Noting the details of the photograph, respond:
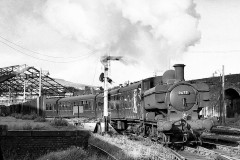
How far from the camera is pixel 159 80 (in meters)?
17.6

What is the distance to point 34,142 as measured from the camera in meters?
15.5

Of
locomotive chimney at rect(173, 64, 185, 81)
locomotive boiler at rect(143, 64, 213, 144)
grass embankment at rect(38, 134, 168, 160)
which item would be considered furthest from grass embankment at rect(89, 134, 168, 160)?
locomotive chimney at rect(173, 64, 185, 81)

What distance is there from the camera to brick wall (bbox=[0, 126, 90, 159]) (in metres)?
15.0

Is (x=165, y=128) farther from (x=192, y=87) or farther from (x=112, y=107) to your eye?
(x=112, y=107)

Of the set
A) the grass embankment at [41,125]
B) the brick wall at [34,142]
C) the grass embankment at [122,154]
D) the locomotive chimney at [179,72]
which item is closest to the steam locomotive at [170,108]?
the locomotive chimney at [179,72]

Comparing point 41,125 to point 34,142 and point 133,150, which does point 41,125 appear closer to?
point 34,142

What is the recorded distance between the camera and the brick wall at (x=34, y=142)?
591 inches

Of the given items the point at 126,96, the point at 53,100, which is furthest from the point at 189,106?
the point at 53,100

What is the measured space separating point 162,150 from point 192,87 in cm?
329

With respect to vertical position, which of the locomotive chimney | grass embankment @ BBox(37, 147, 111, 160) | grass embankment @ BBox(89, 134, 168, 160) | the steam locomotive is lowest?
grass embankment @ BBox(37, 147, 111, 160)

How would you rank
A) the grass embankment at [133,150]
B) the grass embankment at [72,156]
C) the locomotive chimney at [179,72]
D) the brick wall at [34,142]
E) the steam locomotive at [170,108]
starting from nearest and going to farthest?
the grass embankment at [133,150] → the grass embankment at [72,156] → the steam locomotive at [170,108] → the brick wall at [34,142] → the locomotive chimney at [179,72]

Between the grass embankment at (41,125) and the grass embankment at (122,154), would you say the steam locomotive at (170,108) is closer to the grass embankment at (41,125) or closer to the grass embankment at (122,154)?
the grass embankment at (122,154)

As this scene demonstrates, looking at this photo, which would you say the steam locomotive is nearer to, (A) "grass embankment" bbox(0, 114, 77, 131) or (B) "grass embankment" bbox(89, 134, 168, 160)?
(B) "grass embankment" bbox(89, 134, 168, 160)

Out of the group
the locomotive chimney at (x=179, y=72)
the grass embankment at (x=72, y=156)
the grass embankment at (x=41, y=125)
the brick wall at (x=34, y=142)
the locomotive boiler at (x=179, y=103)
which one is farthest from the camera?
the grass embankment at (x=41, y=125)
